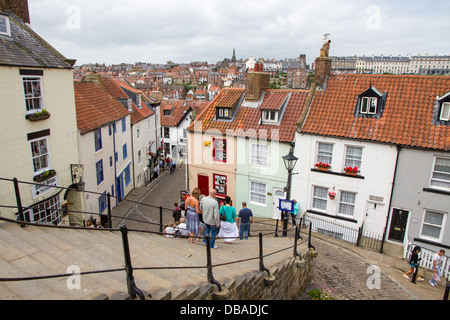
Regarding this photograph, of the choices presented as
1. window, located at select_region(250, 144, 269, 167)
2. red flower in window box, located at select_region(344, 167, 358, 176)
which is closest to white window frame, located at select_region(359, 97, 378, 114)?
red flower in window box, located at select_region(344, 167, 358, 176)

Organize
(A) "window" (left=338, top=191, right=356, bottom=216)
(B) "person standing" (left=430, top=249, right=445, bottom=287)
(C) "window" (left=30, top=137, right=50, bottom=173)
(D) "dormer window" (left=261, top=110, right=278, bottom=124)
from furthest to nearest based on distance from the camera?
(D) "dormer window" (left=261, top=110, right=278, bottom=124)
(A) "window" (left=338, top=191, right=356, bottom=216)
(C) "window" (left=30, top=137, right=50, bottom=173)
(B) "person standing" (left=430, top=249, right=445, bottom=287)

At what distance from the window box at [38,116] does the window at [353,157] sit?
577 inches

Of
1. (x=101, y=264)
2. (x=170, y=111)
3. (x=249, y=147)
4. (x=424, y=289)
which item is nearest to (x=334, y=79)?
(x=249, y=147)

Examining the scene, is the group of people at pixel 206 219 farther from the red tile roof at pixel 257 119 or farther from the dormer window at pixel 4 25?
the dormer window at pixel 4 25

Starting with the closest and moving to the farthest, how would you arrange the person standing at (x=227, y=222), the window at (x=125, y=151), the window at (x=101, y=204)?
the person standing at (x=227, y=222)
the window at (x=101, y=204)
the window at (x=125, y=151)

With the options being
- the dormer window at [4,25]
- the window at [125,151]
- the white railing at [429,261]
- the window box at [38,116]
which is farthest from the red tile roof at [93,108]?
the white railing at [429,261]

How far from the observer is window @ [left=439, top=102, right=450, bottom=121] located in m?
14.0

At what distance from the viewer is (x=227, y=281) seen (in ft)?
20.0

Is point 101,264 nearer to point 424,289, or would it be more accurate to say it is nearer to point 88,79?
point 424,289

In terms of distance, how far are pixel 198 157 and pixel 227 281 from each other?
1508 cm

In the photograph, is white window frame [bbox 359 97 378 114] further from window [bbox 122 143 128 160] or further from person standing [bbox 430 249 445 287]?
window [bbox 122 143 128 160]

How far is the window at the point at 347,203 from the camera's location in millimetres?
16031

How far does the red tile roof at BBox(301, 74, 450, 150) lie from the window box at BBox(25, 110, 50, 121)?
12.7 m

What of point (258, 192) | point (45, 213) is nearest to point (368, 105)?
point (258, 192)
